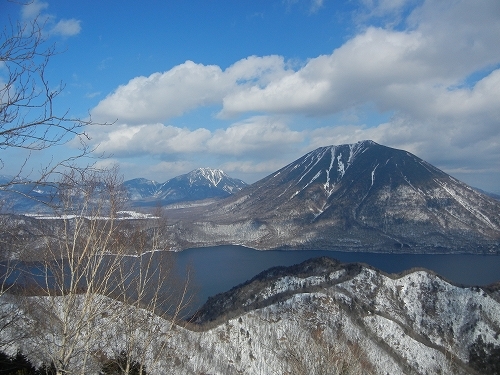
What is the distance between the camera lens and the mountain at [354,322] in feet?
115

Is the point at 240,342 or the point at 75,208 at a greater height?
the point at 75,208

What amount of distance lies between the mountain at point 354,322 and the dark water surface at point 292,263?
20.8 meters

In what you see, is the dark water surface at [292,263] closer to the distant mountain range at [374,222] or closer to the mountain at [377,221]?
the distant mountain range at [374,222]

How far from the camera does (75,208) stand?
647 centimetres

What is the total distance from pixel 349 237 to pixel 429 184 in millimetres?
64437

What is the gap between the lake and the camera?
83.4 meters

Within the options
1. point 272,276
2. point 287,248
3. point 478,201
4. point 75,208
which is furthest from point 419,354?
point 478,201

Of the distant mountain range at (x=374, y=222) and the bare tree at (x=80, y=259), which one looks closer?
the bare tree at (x=80, y=259)

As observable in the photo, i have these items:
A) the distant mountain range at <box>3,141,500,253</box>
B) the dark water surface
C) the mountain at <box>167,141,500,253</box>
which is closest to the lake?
the dark water surface

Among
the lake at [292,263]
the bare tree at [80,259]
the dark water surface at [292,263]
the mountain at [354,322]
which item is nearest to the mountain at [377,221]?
the dark water surface at [292,263]

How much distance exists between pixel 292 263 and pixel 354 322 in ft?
217

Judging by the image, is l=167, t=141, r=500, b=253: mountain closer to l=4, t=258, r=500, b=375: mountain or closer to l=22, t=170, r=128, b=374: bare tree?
l=4, t=258, r=500, b=375: mountain

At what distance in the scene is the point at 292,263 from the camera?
108000mm

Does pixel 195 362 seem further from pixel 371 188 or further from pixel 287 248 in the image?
pixel 371 188
